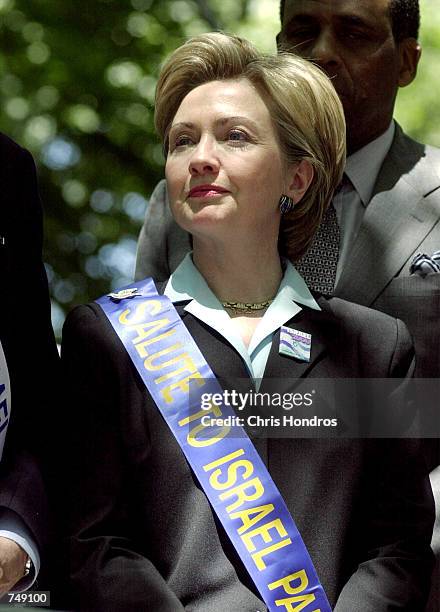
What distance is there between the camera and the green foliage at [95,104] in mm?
9477

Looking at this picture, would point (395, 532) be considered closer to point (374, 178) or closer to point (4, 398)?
point (4, 398)

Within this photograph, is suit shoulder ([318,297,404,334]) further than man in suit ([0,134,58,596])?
Yes

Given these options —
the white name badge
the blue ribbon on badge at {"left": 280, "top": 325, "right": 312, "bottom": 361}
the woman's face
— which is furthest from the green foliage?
the white name badge

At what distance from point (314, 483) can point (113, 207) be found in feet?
24.1

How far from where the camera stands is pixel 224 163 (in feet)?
11.1

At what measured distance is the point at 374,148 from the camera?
14.1 feet

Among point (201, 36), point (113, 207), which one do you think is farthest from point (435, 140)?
point (201, 36)

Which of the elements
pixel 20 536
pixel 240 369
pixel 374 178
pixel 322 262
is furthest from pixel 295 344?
pixel 374 178

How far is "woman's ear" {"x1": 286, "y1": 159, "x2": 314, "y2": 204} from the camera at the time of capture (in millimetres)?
3557

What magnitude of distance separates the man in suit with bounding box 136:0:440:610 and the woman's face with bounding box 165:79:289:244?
22.6 inches

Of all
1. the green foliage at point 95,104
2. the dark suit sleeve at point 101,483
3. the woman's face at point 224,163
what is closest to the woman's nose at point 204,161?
the woman's face at point 224,163

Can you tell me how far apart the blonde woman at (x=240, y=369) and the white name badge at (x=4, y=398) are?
189mm

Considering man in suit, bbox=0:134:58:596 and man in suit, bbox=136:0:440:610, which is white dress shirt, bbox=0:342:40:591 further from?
man in suit, bbox=136:0:440:610

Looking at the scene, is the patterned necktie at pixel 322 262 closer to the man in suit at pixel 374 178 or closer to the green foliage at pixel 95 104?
the man in suit at pixel 374 178
